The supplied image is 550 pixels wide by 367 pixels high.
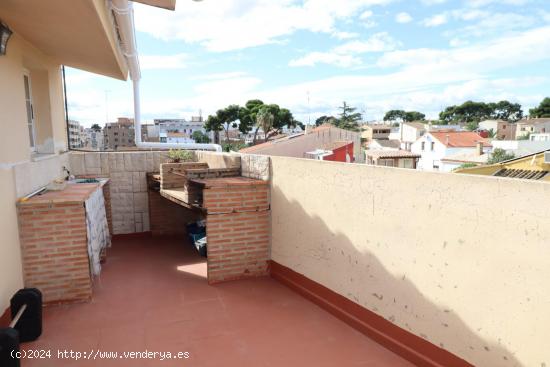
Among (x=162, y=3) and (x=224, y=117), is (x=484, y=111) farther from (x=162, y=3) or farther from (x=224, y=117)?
(x=162, y=3)

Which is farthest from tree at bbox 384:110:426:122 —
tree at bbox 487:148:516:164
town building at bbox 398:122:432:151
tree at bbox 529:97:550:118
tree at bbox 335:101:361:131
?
tree at bbox 487:148:516:164

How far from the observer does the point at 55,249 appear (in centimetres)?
407

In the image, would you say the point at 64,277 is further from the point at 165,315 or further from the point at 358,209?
the point at 358,209

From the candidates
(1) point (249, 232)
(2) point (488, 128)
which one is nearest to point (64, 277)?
(1) point (249, 232)

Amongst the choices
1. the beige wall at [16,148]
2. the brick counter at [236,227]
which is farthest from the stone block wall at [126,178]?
the brick counter at [236,227]

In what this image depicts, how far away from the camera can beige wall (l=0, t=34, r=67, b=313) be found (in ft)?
11.7

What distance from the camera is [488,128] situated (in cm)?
7038

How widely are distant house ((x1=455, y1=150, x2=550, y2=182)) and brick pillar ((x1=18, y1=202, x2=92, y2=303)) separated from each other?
6.77 meters

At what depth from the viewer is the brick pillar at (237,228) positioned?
4574 mm

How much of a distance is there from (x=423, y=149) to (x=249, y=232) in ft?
130

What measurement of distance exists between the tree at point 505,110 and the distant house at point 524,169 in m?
96.7

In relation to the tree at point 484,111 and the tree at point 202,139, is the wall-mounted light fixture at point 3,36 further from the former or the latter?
the tree at point 484,111

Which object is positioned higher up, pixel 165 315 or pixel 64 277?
pixel 64 277

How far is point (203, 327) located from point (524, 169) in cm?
797
